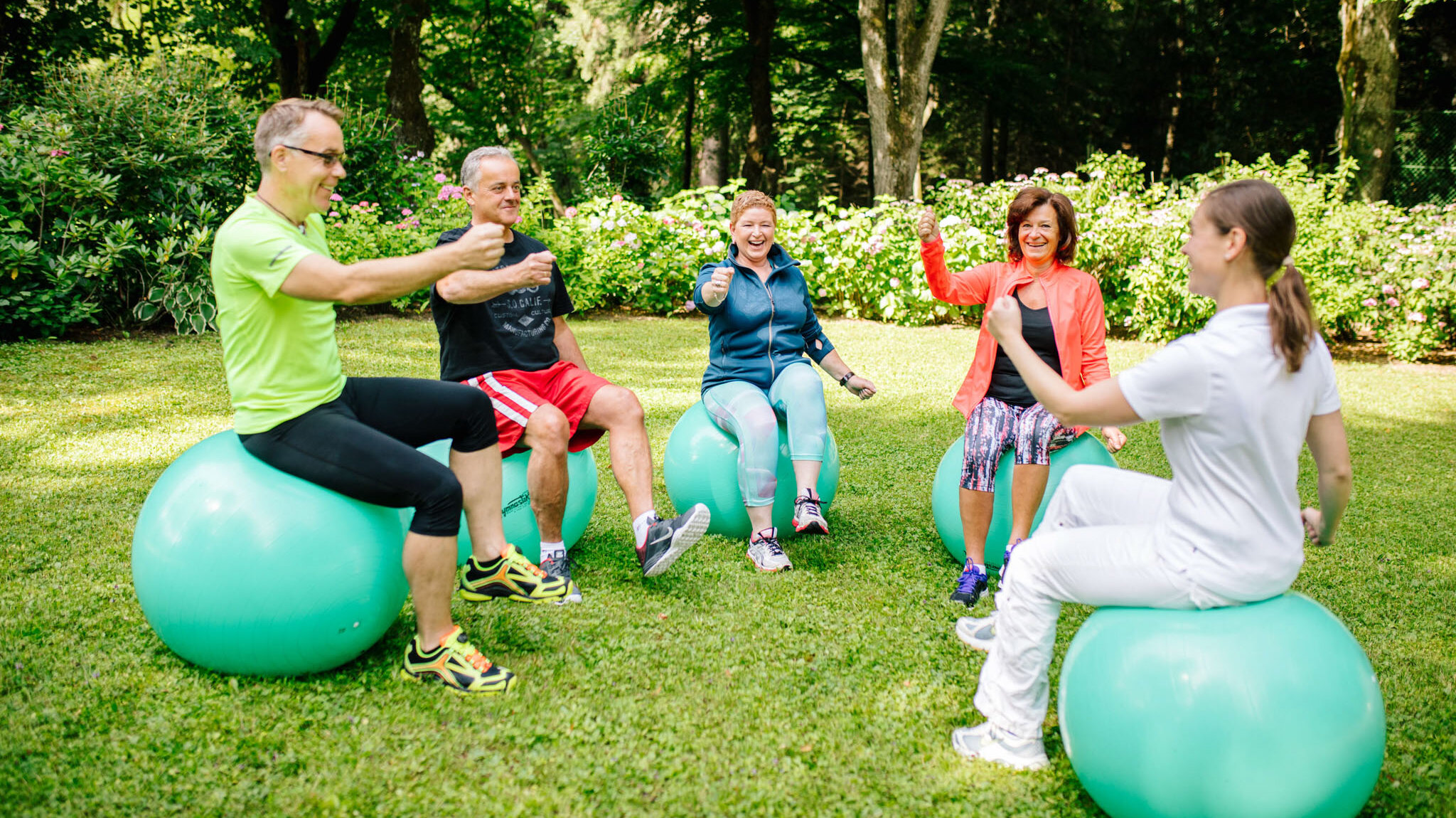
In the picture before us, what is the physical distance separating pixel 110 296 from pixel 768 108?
12.8 metres

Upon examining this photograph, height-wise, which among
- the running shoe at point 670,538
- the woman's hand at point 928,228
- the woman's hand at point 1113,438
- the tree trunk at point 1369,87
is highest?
the tree trunk at point 1369,87

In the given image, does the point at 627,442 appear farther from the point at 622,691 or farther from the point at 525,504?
the point at 622,691

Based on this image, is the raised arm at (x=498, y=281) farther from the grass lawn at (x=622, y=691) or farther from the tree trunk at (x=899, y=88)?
the tree trunk at (x=899, y=88)

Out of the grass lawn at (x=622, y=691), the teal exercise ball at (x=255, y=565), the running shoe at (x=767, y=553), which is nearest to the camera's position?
the grass lawn at (x=622, y=691)

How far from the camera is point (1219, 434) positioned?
2455mm

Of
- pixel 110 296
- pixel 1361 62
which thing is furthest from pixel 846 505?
pixel 1361 62

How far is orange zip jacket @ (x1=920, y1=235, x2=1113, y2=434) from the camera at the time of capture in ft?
14.3

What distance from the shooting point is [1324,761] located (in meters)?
2.38

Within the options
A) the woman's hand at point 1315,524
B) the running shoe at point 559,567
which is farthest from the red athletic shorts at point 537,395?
the woman's hand at point 1315,524

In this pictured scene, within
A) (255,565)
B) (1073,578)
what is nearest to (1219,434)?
(1073,578)

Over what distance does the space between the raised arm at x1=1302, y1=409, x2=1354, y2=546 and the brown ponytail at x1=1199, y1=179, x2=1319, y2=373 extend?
301 millimetres

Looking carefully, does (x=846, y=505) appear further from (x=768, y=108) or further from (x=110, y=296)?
(x=768, y=108)

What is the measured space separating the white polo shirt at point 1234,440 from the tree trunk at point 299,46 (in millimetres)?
18881

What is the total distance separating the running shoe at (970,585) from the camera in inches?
164
